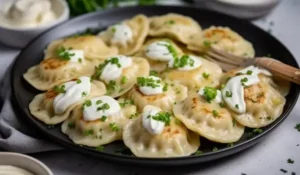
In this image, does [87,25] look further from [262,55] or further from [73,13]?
[262,55]

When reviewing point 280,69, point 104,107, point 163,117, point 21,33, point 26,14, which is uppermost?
point 280,69

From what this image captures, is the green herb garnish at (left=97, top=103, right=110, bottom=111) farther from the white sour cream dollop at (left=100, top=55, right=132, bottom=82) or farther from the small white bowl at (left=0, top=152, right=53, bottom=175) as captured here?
the small white bowl at (left=0, top=152, right=53, bottom=175)

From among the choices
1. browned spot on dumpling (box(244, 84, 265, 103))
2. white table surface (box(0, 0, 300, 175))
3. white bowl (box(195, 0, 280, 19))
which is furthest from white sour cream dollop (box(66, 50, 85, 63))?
white bowl (box(195, 0, 280, 19))

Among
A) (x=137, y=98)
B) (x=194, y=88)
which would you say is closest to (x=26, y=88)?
(x=137, y=98)

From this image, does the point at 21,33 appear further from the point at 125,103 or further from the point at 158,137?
the point at 158,137

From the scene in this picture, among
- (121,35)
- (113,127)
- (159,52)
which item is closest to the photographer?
(113,127)

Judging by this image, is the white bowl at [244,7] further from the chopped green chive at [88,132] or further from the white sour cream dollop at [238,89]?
the chopped green chive at [88,132]

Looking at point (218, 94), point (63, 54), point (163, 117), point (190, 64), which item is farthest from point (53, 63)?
point (218, 94)

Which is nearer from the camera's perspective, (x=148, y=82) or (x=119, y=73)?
(x=148, y=82)
